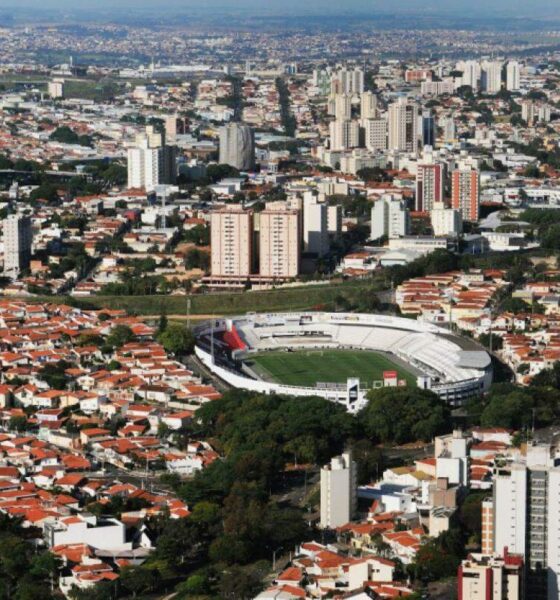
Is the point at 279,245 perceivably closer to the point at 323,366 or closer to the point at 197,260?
the point at 197,260

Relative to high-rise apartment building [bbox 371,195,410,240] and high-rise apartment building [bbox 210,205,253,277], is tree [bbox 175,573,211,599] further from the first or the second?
high-rise apartment building [bbox 371,195,410,240]

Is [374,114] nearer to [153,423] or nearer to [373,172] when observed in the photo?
[373,172]

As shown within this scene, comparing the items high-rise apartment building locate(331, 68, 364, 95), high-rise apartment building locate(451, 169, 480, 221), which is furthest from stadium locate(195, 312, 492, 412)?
high-rise apartment building locate(331, 68, 364, 95)

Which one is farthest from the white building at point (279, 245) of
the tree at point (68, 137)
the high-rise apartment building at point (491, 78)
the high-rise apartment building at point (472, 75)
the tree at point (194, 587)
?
the high-rise apartment building at point (491, 78)

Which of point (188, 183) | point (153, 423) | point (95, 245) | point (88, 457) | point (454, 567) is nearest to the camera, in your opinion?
point (454, 567)

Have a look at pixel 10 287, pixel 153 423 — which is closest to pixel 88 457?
pixel 153 423

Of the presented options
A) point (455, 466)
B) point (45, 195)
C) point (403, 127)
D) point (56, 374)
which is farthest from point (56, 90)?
point (455, 466)
